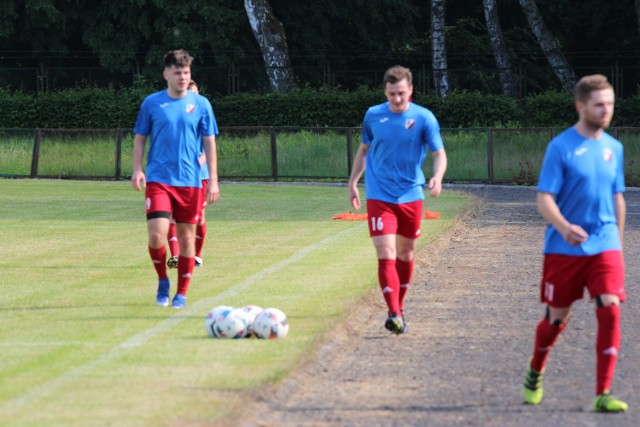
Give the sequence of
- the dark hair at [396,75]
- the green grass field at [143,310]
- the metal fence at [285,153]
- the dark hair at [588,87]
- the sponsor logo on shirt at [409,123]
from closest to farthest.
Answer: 1. the dark hair at [588,87]
2. the green grass field at [143,310]
3. the dark hair at [396,75]
4. the sponsor logo on shirt at [409,123]
5. the metal fence at [285,153]

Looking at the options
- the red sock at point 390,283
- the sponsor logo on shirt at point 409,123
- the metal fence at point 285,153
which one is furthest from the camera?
the metal fence at point 285,153

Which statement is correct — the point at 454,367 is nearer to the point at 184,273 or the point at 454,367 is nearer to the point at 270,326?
the point at 270,326

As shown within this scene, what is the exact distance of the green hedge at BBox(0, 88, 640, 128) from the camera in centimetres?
4375

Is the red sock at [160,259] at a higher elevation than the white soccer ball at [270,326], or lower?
higher

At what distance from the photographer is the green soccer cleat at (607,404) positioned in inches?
280

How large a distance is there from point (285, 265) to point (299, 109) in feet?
98.8

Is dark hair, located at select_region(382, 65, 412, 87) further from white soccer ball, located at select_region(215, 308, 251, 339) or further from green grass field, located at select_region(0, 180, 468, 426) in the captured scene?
white soccer ball, located at select_region(215, 308, 251, 339)

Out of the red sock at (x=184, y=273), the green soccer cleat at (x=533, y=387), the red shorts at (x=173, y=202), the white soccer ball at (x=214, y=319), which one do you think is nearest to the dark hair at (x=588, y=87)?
the green soccer cleat at (x=533, y=387)

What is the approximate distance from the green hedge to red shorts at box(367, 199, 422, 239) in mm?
33291

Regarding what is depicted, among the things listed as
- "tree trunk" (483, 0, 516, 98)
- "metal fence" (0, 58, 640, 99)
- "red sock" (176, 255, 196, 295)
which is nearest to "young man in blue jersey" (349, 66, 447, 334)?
"red sock" (176, 255, 196, 295)

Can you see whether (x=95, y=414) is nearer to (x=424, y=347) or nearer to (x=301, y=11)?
Result: (x=424, y=347)

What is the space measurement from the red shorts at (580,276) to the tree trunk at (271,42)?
39682mm

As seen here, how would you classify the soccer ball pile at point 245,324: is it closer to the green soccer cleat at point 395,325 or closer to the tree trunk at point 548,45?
the green soccer cleat at point 395,325

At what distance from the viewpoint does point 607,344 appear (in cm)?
721
